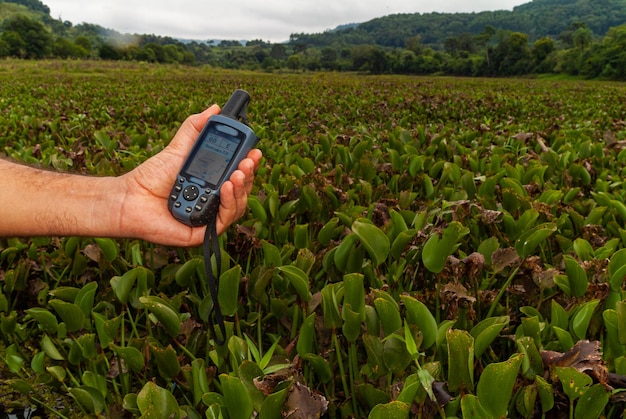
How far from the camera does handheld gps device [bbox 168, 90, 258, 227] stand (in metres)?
1.64

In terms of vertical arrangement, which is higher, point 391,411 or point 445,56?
point 445,56

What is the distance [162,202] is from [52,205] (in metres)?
0.35

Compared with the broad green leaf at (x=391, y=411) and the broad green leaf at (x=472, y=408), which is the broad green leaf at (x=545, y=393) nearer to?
the broad green leaf at (x=472, y=408)

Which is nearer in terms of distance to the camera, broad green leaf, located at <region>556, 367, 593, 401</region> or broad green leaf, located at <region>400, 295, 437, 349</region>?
broad green leaf, located at <region>556, 367, 593, 401</region>

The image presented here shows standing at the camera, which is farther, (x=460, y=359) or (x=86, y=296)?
(x=86, y=296)

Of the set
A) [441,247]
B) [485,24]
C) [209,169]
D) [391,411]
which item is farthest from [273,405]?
[485,24]

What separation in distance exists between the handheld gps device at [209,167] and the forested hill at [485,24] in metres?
177

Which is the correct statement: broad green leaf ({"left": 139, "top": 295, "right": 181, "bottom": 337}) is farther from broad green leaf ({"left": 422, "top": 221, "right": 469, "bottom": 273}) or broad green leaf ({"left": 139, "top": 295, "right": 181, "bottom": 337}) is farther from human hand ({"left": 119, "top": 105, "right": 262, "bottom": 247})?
broad green leaf ({"left": 422, "top": 221, "right": 469, "bottom": 273})

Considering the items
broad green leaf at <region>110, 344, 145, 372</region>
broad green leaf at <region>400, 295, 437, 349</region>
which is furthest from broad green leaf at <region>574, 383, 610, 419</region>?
broad green leaf at <region>110, 344, 145, 372</region>

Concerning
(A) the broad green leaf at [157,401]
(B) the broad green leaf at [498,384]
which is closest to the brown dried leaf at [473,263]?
(B) the broad green leaf at [498,384]

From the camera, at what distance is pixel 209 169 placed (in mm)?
1698

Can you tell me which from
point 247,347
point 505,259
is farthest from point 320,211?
point 247,347

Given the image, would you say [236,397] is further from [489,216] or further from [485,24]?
[485,24]

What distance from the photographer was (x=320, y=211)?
7.71ft
